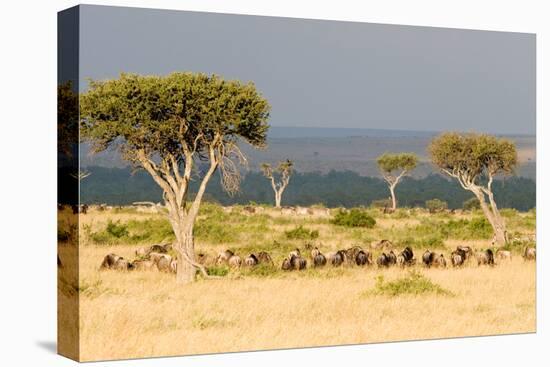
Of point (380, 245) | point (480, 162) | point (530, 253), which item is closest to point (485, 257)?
point (530, 253)

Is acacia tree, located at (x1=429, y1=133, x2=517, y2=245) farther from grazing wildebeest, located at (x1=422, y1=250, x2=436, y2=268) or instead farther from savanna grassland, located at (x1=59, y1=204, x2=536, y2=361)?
grazing wildebeest, located at (x1=422, y1=250, x2=436, y2=268)

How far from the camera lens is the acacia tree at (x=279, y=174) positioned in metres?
24.2

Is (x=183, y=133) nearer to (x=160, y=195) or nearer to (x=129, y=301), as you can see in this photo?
(x=160, y=195)

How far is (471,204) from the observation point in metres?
26.7

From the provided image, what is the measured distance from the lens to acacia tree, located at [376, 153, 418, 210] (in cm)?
2569

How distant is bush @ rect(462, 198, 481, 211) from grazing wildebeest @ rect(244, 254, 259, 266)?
4837 millimetres

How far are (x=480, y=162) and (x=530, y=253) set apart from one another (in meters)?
2.13

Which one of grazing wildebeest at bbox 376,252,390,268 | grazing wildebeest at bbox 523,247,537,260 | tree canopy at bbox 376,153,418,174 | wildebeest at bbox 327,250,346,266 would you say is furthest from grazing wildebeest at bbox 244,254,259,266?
grazing wildebeest at bbox 523,247,537,260

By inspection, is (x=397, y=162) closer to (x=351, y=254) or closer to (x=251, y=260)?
(x=351, y=254)

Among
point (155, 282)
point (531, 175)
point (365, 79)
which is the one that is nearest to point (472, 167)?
point (531, 175)

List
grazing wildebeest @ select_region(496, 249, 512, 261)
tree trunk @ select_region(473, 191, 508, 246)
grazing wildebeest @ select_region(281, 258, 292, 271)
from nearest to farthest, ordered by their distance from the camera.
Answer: grazing wildebeest @ select_region(281, 258, 292, 271), tree trunk @ select_region(473, 191, 508, 246), grazing wildebeest @ select_region(496, 249, 512, 261)

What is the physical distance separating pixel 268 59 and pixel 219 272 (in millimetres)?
3986

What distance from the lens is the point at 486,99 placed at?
26.7 metres

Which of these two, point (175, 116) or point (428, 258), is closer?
point (175, 116)
